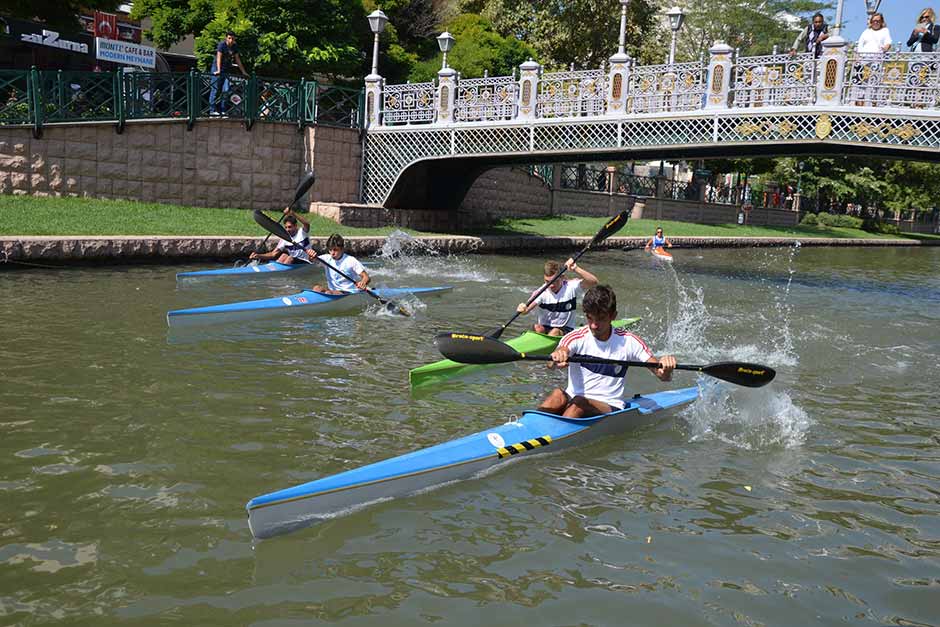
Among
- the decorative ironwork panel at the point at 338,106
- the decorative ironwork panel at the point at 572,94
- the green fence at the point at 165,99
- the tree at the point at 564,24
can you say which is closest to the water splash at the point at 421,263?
the decorative ironwork panel at the point at 338,106

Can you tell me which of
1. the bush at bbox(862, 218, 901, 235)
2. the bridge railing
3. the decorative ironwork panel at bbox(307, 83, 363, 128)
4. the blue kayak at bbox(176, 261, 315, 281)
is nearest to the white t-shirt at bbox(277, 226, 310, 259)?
the blue kayak at bbox(176, 261, 315, 281)

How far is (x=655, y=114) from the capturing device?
19344mm

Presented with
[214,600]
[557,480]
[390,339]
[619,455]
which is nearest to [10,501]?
[214,600]

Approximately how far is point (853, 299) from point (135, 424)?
1663 cm

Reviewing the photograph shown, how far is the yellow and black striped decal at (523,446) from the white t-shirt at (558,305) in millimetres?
3923

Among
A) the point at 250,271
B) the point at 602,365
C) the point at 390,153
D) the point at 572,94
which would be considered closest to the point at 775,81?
the point at 572,94

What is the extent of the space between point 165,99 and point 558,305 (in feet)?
46.8

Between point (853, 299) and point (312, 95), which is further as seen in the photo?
point (312, 95)

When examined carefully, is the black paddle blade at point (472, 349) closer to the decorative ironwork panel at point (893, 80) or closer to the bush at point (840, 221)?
the decorative ironwork panel at point (893, 80)

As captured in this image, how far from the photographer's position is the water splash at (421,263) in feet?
60.3

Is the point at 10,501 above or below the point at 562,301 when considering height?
below

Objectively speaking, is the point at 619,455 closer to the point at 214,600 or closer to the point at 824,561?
the point at 824,561

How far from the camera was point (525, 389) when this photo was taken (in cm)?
927

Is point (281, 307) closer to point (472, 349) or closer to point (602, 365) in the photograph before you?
point (472, 349)
